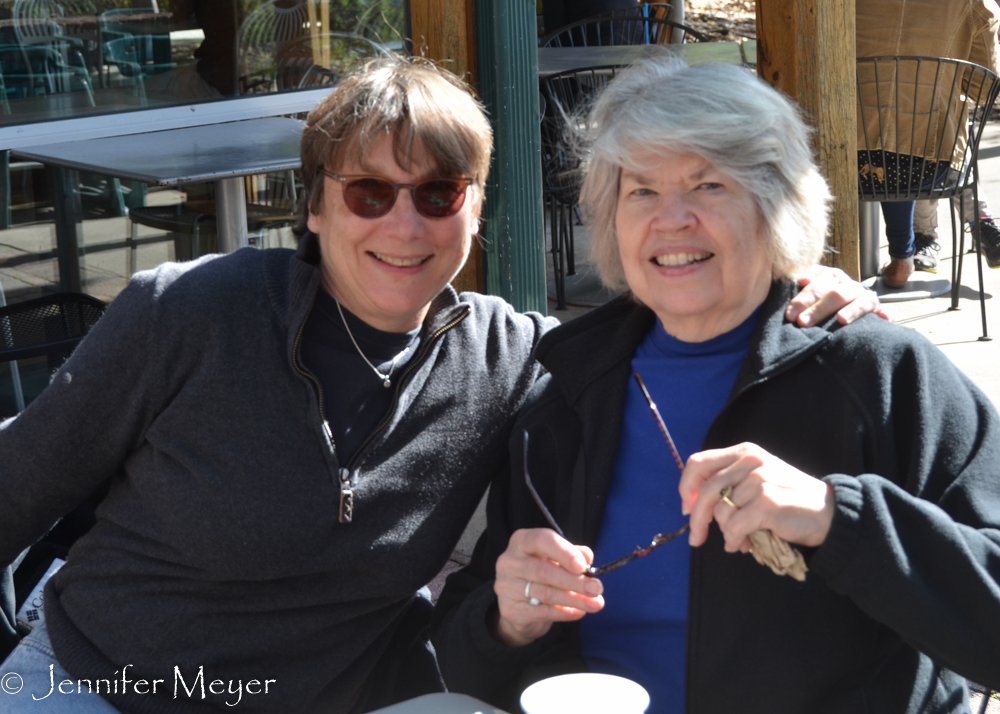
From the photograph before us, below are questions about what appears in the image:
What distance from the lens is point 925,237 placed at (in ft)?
21.0

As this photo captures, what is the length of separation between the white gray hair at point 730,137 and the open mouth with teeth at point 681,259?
11cm

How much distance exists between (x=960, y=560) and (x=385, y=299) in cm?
105

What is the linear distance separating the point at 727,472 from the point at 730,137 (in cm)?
63

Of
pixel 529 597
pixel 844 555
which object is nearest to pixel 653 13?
pixel 529 597

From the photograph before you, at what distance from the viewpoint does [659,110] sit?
183cm

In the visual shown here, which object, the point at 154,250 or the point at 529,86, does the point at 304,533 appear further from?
the point at 154,250

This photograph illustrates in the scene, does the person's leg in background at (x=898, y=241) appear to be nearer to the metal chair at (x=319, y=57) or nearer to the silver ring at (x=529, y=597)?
the metal chair at (x=319, y=57)

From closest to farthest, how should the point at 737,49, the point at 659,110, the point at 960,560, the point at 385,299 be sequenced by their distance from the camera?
the point at 960,560 → the point at 659,110 → the point at 385,299 → the point at 737,49

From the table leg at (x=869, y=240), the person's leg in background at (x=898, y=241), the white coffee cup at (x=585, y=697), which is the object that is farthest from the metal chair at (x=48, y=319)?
the table leg at (x=869, y=240)

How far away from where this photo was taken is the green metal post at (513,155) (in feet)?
10.6

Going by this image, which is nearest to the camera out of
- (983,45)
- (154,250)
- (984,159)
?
→ (154,250)

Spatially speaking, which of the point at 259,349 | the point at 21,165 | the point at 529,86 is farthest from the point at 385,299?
the point at 21,165

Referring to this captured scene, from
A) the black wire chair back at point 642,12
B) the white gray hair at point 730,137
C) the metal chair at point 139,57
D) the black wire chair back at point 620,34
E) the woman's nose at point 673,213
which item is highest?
the black wire chair back at point 642,12

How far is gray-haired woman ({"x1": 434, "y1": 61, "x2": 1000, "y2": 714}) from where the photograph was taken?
57.1 inches
